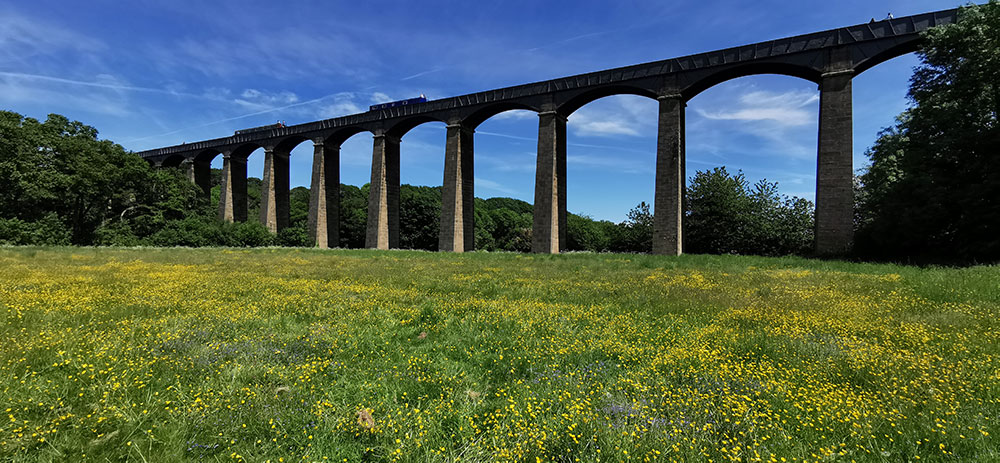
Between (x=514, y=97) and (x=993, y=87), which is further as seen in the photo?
(x=514, y=97)

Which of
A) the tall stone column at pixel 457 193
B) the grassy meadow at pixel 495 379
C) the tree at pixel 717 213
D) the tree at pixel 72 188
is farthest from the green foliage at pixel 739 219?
the tree at pixel 72 188

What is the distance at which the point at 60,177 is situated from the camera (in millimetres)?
34156

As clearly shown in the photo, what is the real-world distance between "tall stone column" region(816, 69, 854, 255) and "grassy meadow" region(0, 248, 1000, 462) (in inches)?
688

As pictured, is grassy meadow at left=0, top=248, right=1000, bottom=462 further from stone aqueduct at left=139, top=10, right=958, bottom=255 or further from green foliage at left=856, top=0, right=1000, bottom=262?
stone aqueduct at left=139, top=10, right=958, bottom=255

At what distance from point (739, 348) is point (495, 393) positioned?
382cm

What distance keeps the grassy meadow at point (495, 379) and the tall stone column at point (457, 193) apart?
27767mm

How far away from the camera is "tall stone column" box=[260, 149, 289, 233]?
46000mm

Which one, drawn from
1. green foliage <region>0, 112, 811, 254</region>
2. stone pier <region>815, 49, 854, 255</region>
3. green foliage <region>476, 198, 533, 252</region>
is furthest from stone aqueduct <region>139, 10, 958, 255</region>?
green foliage <region>476, 198, 533, 252</region>

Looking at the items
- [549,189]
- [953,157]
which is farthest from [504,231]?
[953,157]

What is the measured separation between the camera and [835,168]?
23.5m

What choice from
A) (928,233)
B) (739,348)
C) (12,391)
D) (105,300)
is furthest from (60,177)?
(928,233)

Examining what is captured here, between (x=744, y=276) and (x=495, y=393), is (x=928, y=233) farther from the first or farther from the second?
(x=495, y=393)

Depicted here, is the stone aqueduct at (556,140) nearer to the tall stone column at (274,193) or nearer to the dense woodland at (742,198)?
the tall stone column at (274,193)

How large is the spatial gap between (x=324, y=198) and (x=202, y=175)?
82.2 ft
